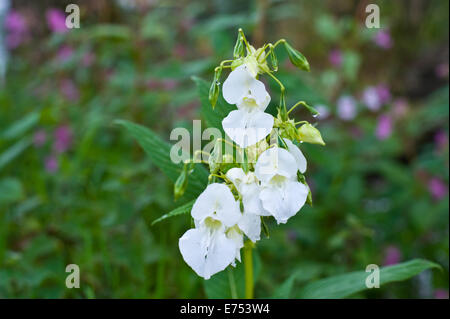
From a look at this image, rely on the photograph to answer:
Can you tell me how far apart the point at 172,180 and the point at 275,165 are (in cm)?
29

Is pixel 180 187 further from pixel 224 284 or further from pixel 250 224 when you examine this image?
pixel 224 284

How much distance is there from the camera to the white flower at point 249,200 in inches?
26.4

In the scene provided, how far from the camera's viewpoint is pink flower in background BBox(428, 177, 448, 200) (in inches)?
70.9

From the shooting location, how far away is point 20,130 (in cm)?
158

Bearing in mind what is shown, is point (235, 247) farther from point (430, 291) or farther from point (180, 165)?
point (430, 291)

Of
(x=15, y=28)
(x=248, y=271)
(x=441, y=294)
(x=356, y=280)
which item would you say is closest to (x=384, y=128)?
(x=441, y=294)

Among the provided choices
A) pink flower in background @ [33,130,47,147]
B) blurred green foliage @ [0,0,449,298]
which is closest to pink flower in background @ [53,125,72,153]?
blurred green foliage @ [0,0,449,298]

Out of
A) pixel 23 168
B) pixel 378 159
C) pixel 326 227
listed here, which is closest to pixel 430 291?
pixel 326 227

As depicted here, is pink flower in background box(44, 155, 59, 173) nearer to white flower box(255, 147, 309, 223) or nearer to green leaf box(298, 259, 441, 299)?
green leaf box(298, 259, 441, 299)

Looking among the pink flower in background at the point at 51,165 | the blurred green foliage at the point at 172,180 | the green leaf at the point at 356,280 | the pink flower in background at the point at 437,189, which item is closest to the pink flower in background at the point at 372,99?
the blurred green foliage at the point at 172,180

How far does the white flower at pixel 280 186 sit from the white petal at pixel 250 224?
0.05 m

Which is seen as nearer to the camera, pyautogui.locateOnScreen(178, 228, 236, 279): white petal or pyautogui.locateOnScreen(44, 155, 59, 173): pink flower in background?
pyautogui.locateOnScreen(178, 228, 236, 279): white petal

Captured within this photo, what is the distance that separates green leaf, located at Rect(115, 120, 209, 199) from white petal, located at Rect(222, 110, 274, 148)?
0.70 ft

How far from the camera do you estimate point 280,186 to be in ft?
2.21
